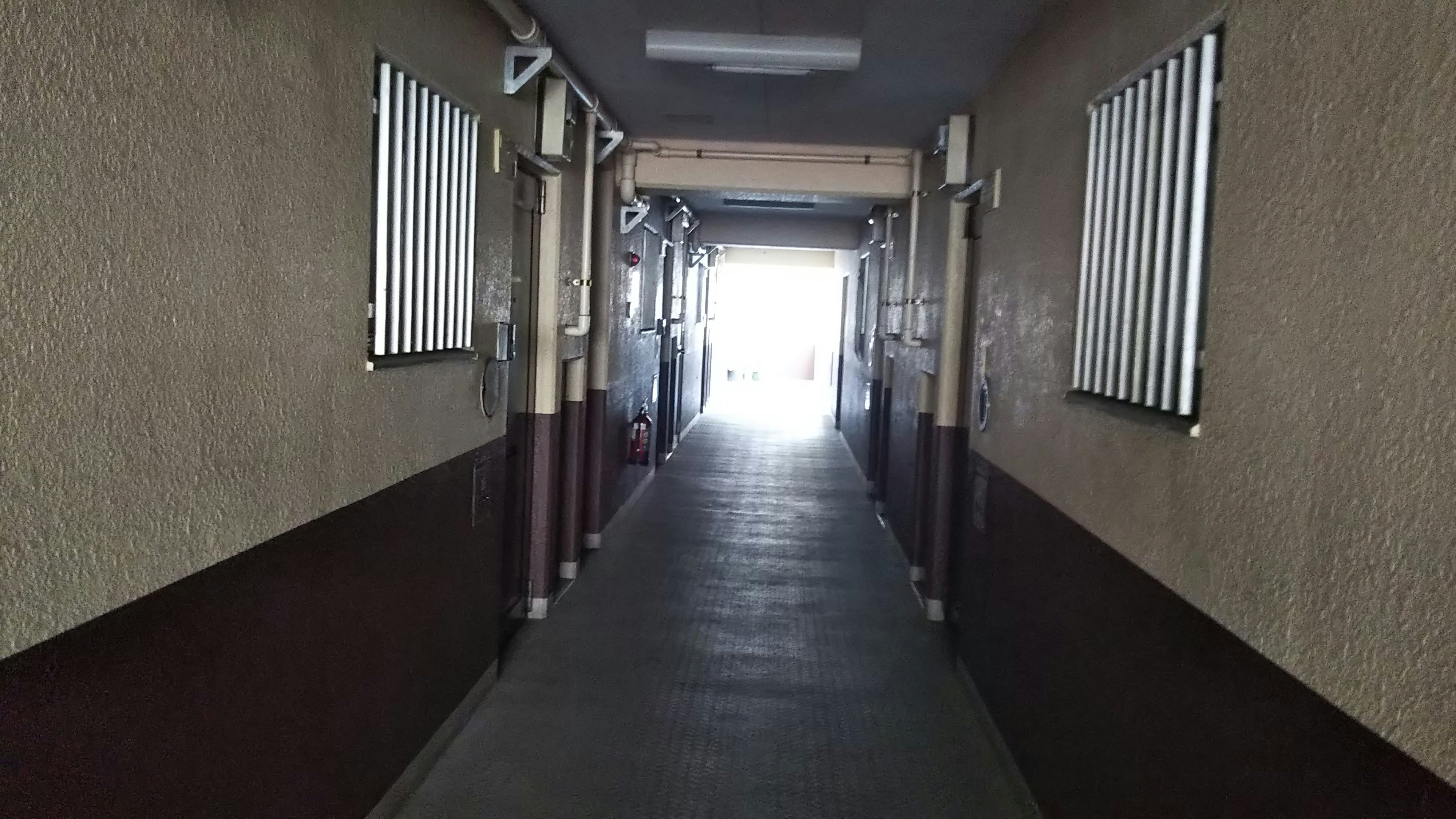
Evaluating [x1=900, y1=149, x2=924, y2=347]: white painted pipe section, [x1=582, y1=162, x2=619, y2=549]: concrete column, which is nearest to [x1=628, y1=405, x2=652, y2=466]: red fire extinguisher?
[x1=582, y1=162, x2=619, y2=549]: concrete column

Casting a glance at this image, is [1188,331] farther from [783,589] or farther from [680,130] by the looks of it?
[680,130]

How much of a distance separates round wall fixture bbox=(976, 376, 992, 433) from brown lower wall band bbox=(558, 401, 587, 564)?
2260mm

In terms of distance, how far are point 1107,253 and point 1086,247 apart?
0.19 meters

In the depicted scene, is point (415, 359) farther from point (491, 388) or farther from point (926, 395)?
point (926, 395)

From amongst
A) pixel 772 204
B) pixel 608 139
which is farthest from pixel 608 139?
pixel 772 204

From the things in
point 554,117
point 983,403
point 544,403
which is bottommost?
point 544,403

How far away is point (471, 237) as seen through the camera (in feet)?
11.0

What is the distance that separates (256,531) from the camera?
2.02m

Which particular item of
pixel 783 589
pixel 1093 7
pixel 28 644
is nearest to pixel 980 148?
pixel 1093 7

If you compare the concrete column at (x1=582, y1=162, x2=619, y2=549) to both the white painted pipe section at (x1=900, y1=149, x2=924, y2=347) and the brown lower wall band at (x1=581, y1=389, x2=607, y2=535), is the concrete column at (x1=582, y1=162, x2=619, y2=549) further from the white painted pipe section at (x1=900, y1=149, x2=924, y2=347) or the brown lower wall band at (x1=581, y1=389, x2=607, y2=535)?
the white painted pipe section at (x1=900, y1=149, x2=924, y2=347)

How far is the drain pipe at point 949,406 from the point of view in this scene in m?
4.95

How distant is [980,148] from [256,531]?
351 centimetres

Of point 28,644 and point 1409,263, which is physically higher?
point 1409,263

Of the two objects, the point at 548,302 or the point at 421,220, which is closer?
the point at 421,220
